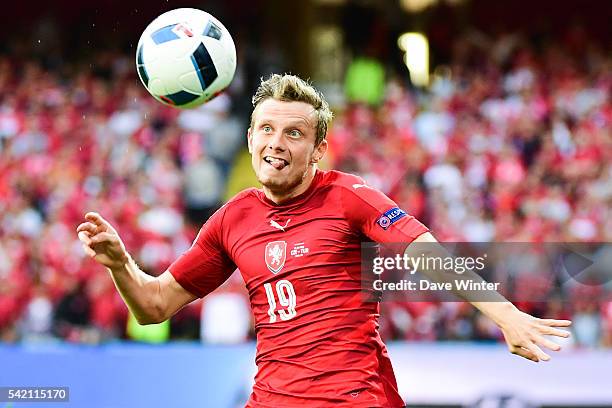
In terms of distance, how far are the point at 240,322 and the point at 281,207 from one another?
594cm

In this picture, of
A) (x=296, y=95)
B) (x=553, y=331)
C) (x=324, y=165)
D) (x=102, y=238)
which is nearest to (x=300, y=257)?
(x=296, y=95)

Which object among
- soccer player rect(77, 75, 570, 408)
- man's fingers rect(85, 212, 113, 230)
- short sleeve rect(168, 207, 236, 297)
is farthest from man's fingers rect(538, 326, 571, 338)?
man's fingers rect(85, 212, 113, 230)

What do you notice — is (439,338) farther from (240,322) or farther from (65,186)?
(65,186)

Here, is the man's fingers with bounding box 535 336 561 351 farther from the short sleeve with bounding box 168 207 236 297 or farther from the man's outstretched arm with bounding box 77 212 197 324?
the man's outstretched arm with bounding box 77 212 197 324

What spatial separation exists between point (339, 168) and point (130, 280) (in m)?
8.56

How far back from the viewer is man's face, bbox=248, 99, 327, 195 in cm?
432

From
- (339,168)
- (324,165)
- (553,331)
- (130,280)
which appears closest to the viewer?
(553,331)

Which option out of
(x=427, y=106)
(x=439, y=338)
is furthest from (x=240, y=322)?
(x=427, y=106)

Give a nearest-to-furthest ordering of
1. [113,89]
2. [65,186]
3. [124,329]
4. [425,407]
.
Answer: [425,407] → [124,329] → [65,186] → [113,89]

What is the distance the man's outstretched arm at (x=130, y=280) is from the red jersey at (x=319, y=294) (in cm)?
39

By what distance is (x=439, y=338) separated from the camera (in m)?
10.0

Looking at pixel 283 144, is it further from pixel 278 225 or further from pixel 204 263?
pixel 204 263

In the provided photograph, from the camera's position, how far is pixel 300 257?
427cm

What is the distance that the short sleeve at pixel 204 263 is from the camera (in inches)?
182
